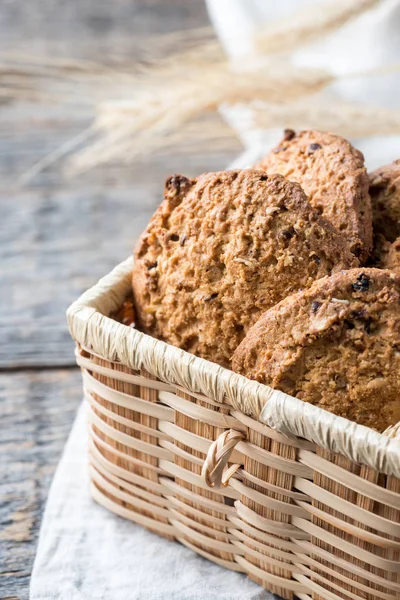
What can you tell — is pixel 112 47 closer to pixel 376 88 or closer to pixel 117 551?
pixel 376 88

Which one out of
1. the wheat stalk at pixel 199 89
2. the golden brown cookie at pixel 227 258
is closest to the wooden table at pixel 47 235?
the wheat stalk at pixel 199 89

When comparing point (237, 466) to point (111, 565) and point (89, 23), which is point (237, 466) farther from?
point (89, 23)

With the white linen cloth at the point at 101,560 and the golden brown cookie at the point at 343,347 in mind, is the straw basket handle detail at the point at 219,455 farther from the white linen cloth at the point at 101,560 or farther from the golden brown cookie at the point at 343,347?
the white linen cloth at the point at 101,560

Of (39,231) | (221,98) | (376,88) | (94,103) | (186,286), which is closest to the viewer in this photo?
(186,286)

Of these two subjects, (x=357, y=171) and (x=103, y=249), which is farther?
(x=103, y=249)

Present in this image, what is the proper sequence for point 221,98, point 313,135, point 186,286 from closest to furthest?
point 186,286 < point 313,135 < point 221,98

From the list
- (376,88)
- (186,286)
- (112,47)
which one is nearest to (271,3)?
(376,88)
